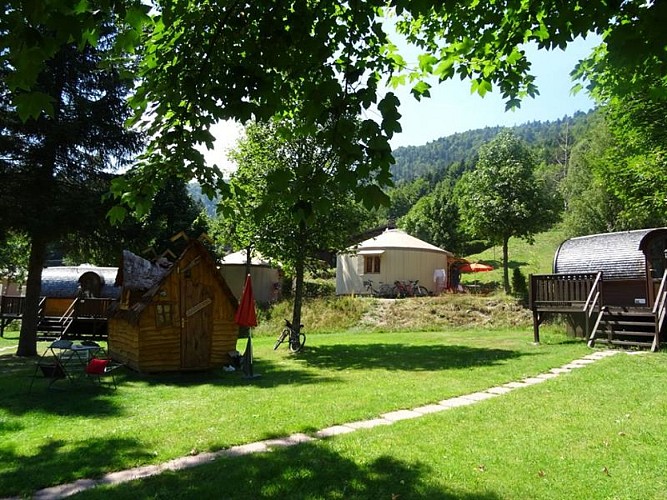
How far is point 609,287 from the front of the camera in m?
15.6

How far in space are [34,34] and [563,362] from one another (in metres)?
11.3

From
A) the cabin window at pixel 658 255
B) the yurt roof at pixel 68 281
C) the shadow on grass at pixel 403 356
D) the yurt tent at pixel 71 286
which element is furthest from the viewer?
the yurt roof at pixel 68 281

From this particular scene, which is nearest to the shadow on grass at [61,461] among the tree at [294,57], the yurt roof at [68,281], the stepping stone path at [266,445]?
the stepping stone path at [266,445]

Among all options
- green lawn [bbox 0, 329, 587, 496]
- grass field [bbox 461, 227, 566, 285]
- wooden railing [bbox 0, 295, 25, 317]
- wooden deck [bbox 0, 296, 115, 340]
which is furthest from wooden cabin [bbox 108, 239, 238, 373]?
grass field [bbox 461, 227, 566, 285]

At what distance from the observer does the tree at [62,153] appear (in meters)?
13.4

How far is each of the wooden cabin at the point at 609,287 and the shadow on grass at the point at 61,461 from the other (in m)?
12.2

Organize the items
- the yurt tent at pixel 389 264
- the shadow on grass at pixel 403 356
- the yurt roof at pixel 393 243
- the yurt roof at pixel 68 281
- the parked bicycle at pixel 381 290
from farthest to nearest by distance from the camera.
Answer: the yurt roof at pixel 393 243
the yurt tent at pixel 389 264
the parked bicycle at pixel 381 290
the yurt roof at pixel 68 281
the shadow on grass at pixel 403 356

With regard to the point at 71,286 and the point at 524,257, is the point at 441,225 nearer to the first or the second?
the point at 524,257

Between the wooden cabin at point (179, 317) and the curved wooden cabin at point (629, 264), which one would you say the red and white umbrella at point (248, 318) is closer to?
the wooden cabin at point (179, 317)

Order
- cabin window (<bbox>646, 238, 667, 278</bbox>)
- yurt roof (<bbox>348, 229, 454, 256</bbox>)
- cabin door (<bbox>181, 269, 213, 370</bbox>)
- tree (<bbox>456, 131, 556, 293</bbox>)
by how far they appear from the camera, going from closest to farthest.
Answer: cabin door (<bbox>181, 269, 213, 370</bbox>) < cabin window (<bbox>646, 238, 667, 278</bbox>) < tree (<bbox>456, 131, 556, 293</bbox>) < yurt roof (<bbox>348, 229, 454, 256</bbox>)

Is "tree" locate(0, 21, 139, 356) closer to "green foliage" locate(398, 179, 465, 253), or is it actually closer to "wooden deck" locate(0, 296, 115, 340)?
"wooden deck" locate(0, 296, 115, 340)

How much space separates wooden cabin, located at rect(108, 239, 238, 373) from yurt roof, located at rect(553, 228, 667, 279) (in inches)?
459

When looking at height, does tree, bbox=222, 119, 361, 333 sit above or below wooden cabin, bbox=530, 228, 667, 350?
above

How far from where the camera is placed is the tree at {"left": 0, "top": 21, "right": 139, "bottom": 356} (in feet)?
44.0
